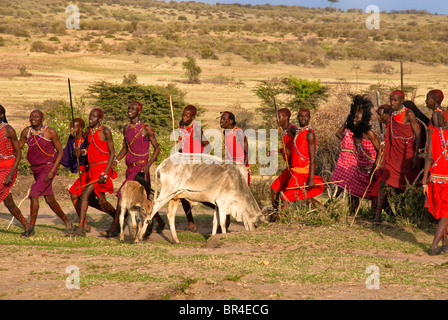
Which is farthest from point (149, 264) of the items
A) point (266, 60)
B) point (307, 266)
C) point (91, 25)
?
point (91, 25)

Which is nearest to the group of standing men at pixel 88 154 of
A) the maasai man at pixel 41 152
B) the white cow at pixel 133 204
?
the maasai man at pixel 41 152

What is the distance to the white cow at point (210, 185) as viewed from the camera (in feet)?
29.1

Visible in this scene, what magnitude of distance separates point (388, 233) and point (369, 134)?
156 cm

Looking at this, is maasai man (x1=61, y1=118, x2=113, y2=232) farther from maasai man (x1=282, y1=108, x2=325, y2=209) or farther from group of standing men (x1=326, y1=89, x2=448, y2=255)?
group of standing men (x1=326, y1=89, x2=448, y2=255)

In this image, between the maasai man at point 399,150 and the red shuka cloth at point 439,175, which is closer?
the red shuka cloth at point 439,175

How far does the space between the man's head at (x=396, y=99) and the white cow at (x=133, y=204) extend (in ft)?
12.4

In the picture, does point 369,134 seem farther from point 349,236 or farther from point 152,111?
Answer: point 152,111

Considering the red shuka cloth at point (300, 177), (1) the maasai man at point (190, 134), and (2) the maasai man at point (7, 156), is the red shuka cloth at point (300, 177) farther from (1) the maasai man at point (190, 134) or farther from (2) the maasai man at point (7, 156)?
(2) the maasai man at point (7, 156)

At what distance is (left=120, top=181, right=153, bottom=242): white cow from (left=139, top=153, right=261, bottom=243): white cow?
0.11m

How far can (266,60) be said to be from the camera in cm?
4222

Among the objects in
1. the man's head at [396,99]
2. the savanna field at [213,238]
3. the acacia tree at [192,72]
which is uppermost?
the acacia tree at [192,72]

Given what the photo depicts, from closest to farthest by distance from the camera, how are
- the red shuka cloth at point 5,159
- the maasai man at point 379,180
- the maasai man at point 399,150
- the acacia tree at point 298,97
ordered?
the red shuka cloth at point 5,159 < the maasai man at point 399,150 < the maasai man at point 379,180 < the acacia tree at point 298,97

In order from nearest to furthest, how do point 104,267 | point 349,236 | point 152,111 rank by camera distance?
point 104,267 → point 349,236 → point 152,111

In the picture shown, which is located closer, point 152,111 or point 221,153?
point 221,153
